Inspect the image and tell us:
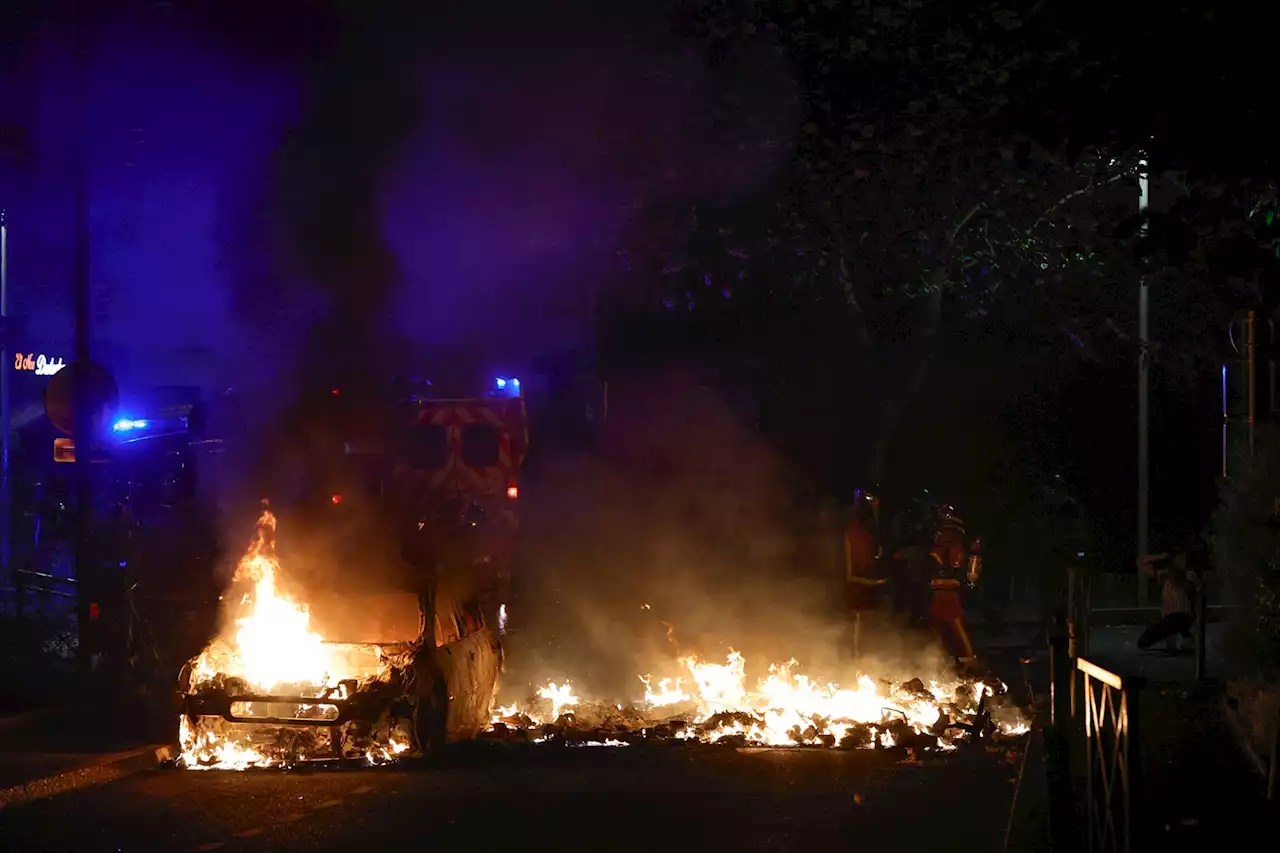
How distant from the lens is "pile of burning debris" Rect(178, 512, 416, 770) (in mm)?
8898

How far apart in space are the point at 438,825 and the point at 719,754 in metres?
2.55

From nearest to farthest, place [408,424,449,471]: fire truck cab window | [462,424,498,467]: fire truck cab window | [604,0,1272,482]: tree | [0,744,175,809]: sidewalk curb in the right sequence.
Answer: [0,744,175,809]: sidewalk curb, [604,0,1272,482]: tree, [408,424,449,471]: fire truck cab window, [462,424,498,467]: fire truck cab window

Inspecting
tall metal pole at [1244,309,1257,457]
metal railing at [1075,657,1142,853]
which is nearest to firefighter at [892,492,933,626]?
tall metal pole at [1244,309,1257,457]

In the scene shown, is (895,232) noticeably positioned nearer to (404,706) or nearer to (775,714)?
(775,714)

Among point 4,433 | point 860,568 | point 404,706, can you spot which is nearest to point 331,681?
point 404,706

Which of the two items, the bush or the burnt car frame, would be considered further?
the burnt car frame

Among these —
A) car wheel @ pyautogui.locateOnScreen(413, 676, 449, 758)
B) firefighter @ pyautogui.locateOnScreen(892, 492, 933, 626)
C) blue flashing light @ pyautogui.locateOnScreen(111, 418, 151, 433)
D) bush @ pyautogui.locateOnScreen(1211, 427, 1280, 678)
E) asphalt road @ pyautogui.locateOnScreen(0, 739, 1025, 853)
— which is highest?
blue flashing light @ pyautogui.locateOnScreen(111, 418, 151, 433)

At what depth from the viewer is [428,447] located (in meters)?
19.5

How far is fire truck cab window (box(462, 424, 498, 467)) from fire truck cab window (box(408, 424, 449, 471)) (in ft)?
0.89

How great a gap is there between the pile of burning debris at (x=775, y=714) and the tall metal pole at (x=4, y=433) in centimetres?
1014

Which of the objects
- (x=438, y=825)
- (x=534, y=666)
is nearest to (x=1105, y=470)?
(x=534, y=666)

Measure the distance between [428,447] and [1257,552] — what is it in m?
13.4

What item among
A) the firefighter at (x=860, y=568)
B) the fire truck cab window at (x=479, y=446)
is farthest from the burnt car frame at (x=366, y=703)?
Result: the fire truck cab window at (x=479, y=446)

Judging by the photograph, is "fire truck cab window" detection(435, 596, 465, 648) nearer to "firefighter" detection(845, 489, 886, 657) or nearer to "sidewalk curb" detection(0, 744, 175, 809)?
"sidewalk curb" detection(0, 744, 175, 809)
